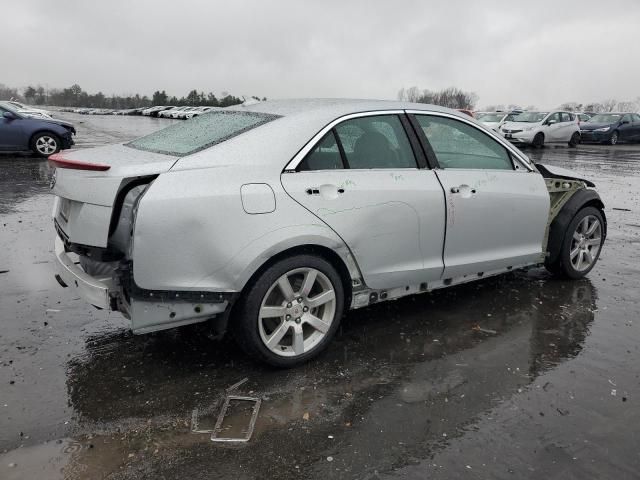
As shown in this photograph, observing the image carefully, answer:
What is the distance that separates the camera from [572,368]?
12.2 ft

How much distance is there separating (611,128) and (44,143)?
2470 cm

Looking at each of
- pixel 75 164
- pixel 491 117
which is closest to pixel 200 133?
pixel 75 164

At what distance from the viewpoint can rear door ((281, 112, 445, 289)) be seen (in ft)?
11.8

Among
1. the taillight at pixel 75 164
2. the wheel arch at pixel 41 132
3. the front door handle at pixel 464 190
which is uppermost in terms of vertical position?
the taillight at pixel 75 164

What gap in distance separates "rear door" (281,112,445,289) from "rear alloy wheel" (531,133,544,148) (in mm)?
20580

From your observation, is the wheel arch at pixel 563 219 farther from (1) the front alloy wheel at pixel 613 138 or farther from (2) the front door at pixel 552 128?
(1) the front alloy wheel at pixel 613 138

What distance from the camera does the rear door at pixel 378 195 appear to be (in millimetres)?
3582

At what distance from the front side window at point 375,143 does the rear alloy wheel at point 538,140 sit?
67.4ft

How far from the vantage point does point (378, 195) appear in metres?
3.78

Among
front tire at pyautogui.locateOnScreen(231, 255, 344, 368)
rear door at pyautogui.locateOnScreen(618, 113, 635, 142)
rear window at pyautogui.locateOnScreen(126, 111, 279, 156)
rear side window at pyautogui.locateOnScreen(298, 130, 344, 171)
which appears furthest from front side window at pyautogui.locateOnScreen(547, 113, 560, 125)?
front tire at pyautogui.locateOnScreen(231, 255, 344, 368)

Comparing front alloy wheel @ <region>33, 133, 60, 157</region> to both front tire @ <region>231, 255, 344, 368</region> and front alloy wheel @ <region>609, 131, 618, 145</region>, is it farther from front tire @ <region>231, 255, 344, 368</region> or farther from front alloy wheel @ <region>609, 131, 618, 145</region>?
front alloy wheel @ <region>609, 131, 618, 145</region>

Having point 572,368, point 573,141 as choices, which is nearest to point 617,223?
point 572,368

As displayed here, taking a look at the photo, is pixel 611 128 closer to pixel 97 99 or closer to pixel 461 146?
pixel 461 146

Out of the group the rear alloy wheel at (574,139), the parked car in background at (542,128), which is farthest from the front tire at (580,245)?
the rear alloy wheel at (574,139)
